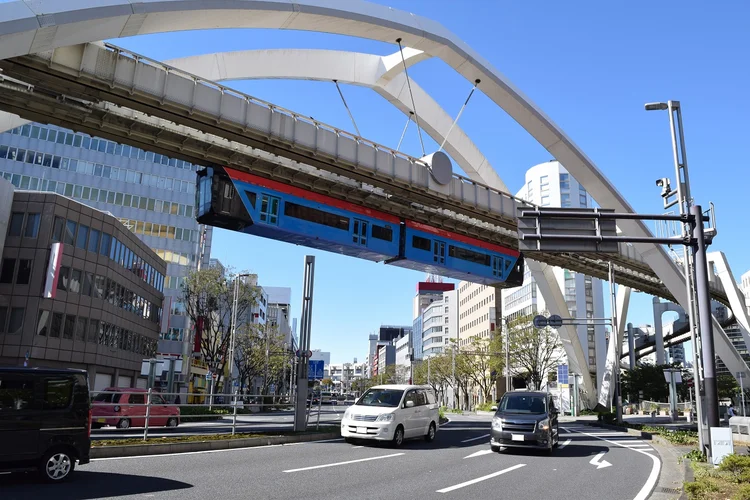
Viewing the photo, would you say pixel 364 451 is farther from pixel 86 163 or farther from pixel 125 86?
pixel 86 163

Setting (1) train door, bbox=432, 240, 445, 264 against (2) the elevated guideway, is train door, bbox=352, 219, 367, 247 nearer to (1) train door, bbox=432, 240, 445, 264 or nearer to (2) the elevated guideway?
(2) the elevated guideway

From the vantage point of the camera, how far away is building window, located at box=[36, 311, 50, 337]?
117 ft

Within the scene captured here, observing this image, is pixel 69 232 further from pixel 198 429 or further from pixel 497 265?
pixel 497 265

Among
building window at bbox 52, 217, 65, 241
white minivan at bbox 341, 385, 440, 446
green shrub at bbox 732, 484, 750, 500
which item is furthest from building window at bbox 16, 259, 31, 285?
green shrub at bbox 732, 484, 750, 500

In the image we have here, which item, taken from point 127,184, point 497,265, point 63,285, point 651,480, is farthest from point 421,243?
point 127,184

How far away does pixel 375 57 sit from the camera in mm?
29219

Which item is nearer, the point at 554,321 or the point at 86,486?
the point at 86,486

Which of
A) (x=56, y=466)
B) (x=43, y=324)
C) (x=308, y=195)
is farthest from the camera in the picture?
(x=43, y=324)

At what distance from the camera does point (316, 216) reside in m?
22.6

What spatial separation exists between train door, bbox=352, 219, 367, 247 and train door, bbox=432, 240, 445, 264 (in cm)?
418

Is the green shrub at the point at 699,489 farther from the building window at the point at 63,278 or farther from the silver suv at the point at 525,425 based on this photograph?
the building window at the point at 63,278

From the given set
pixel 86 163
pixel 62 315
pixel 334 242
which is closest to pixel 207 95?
pixel 334 242

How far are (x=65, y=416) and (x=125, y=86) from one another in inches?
433

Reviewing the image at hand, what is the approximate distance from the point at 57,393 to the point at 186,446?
554 cm
